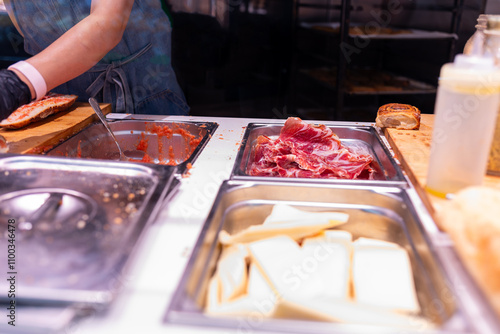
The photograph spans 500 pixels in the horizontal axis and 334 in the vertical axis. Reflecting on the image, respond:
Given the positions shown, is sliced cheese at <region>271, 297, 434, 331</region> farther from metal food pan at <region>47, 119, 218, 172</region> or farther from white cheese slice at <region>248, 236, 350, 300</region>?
metal food pan at <region>47, 119, 218, 172</region>

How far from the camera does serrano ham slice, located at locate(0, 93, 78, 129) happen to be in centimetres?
151

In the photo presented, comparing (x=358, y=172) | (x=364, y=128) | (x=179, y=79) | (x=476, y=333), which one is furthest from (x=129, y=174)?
(x=179, y=79)

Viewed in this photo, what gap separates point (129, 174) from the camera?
1075 millimetres

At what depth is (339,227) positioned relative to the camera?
1061 millimetres

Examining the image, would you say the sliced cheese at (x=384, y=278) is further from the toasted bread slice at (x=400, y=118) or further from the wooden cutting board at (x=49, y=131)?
the wooden cutting board at (x=49, y=131)

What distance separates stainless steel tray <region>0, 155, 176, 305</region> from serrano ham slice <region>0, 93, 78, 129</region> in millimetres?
447

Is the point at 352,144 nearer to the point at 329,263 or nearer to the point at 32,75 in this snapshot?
the point at 329,263

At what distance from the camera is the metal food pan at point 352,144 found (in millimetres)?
1156

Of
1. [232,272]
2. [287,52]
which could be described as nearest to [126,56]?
[232,272]

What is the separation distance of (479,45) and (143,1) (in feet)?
6.34

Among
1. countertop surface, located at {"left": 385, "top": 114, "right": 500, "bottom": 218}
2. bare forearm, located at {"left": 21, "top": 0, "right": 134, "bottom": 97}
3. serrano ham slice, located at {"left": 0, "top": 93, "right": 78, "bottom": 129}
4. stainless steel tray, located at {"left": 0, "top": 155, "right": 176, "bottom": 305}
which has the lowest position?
stainless steel tray, located at {"left": 0, "top": 155, "right": 176, "bottom": 305}

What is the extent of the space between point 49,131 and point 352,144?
1.16 meters

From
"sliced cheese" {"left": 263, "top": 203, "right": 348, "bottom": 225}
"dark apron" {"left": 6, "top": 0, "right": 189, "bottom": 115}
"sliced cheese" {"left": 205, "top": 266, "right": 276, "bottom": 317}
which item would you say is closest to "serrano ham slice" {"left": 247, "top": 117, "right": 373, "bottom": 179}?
"sliced cheese" {"left": 263, "top": 203, "right": 348, "bottom": 225}

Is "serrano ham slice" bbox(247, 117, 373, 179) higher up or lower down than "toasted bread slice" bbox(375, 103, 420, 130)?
lower down
